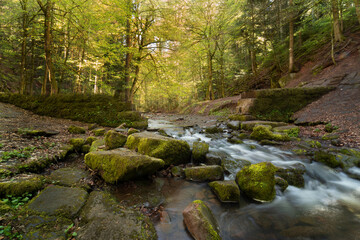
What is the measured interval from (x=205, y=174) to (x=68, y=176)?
9.82ft

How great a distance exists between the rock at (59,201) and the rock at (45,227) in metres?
0.11

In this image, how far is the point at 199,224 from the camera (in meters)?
2.15

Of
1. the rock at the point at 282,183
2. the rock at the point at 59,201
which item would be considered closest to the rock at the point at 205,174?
the rock at the point at 282,183

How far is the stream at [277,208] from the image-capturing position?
243 centimetres

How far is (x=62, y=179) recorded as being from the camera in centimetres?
309

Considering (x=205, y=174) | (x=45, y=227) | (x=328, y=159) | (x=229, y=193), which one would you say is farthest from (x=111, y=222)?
(x=328, y=159)

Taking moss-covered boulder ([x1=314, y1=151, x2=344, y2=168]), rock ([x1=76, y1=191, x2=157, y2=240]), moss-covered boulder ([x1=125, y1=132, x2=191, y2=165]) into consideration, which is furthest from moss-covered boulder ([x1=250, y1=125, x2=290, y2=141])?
rock ([x1=76, y1=191, x2=157, y2=240])

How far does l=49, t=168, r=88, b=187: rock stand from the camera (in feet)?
9.82

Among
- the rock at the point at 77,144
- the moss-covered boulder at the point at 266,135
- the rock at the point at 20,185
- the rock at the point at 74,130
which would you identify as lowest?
the rock at the point at 20,185

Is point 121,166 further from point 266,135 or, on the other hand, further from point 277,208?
point 266,135

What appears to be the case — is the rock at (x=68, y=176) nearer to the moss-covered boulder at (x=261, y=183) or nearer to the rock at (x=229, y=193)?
the rock at (x=229, y=193)

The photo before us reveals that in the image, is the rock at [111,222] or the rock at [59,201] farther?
the rock at [59,201]

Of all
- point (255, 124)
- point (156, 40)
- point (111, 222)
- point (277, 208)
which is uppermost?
point (156, 40)

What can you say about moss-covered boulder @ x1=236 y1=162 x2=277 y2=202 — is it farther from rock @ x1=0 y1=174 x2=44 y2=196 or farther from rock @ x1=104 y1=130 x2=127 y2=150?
rock @ x1=0 y1=174 x2=44 y2=196
